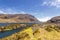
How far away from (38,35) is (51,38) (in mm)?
2565

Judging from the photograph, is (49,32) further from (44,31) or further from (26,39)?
(26,39)

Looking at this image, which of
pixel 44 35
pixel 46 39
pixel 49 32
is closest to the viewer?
pixel 46 39

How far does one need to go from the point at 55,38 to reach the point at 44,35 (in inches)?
82.8

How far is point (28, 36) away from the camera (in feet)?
85.6

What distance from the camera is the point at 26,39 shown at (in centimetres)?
2492

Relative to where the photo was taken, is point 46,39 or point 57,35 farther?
point 57,35

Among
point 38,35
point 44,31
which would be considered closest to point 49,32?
point 44,31

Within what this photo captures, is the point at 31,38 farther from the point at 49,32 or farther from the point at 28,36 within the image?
the point at 49,32

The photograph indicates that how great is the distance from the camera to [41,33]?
88.2ft

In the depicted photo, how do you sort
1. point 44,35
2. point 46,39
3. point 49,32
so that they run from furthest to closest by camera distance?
point 49,32
point 44,35
point 46,39

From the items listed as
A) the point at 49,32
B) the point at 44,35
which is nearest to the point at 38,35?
the point at 44,35

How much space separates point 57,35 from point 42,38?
3.87 metres

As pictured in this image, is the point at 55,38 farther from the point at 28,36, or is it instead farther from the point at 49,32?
the point at 28,36

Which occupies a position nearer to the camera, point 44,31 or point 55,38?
point 55,38
